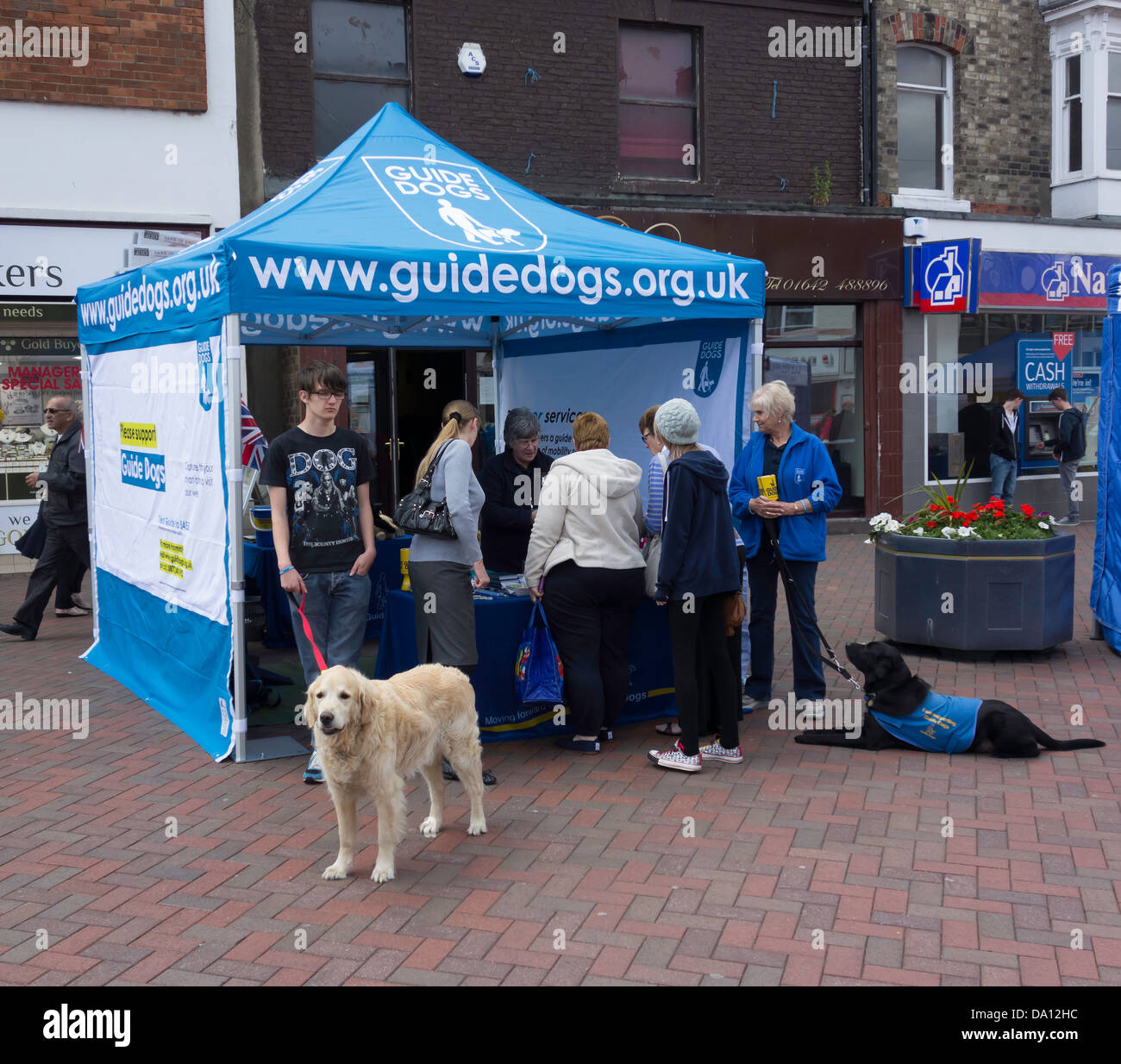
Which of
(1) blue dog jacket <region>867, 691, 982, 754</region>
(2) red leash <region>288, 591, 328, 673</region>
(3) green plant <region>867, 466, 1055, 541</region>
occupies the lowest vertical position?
(1) blue dog jacket <region>867, 691, 982, 754</region>

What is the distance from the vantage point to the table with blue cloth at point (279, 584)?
8727mm

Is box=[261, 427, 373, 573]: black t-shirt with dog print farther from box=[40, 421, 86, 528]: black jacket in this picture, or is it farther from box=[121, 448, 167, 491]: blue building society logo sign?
box=[40, 421, 86, 528]: black jacket

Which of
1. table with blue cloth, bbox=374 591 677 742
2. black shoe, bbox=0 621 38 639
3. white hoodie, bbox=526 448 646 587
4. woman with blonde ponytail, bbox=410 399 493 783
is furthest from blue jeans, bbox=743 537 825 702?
black shoe, bbox=0 621 38 639

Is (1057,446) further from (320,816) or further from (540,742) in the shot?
(320,816)

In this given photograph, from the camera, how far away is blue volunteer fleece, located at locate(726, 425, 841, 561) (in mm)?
6664

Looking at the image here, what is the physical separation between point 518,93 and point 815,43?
452cm

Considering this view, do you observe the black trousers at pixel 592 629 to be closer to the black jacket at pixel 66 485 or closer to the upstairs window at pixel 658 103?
the black jacket at pixel 66 485

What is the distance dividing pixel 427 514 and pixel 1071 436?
44.0ft

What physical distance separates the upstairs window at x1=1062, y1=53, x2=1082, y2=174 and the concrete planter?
37.5 ft

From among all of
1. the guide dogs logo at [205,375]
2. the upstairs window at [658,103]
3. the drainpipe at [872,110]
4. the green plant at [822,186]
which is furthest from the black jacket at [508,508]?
the drainpipe at [872,110]

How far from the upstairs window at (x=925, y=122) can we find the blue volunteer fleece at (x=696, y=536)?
12.2 meters

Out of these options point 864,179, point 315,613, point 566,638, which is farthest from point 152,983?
point 864,179

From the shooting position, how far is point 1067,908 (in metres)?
4.27

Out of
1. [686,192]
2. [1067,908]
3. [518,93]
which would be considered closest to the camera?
[1067,908]
